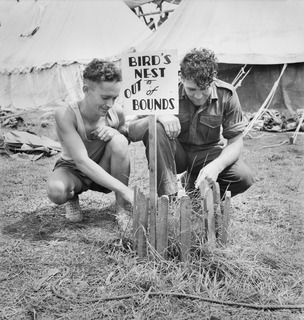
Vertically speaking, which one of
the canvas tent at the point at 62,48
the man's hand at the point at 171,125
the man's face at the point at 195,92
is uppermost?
the man's face at the point at 195,92

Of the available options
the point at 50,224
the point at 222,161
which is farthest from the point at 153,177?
the point at 50,224

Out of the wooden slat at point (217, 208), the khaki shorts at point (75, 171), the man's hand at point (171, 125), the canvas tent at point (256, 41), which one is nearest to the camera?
the wooden slat at point (217, 208)

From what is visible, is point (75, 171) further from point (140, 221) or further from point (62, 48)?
point (62, 48)

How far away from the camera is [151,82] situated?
8.15 feet

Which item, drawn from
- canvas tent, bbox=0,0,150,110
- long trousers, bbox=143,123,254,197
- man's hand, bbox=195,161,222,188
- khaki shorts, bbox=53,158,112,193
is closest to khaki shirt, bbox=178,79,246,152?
long trousers, bbox=143,123,254,197

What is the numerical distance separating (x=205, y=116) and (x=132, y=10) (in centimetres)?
1317

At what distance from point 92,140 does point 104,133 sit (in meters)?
0.15

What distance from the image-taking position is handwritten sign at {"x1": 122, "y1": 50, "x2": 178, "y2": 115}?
8.00 feet

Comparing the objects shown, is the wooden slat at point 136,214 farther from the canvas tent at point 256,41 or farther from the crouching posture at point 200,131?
the canvas tent at point 256,41

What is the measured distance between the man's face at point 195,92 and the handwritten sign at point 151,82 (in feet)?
1.28

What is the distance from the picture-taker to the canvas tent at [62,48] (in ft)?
43.7

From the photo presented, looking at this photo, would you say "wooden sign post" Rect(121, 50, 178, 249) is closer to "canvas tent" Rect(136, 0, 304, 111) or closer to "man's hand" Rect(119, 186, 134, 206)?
"man's hand" Rect(119, 186, 134, 206)

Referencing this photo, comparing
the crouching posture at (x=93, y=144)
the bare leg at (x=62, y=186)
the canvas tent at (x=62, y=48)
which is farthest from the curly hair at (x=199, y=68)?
the canvas tent at (x=62, y=48)

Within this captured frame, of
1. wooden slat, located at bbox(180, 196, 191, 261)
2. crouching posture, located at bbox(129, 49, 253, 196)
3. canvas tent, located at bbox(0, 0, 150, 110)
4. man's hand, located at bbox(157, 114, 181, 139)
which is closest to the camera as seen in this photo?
wooden slat, located at bbox(180, 196, 191, 261)
